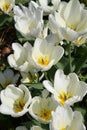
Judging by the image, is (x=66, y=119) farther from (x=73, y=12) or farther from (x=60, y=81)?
(x=73, y=12)

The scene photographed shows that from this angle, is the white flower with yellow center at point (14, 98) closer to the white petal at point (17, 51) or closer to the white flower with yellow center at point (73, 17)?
the white petal at point (17, 51)

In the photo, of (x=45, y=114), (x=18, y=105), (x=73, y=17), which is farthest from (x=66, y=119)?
(x=73, y=17)

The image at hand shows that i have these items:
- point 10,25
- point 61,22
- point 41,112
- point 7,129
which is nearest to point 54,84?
point 41,112

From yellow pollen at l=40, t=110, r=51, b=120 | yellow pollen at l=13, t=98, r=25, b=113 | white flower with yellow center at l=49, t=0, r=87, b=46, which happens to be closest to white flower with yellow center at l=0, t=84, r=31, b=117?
yellow pollen at l=13, t=98, r=25, b=113

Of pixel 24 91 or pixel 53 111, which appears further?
pixel 24 91

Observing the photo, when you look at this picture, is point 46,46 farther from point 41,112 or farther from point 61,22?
point 41,112

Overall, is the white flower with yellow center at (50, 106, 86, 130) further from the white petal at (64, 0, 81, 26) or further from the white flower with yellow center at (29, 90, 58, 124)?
the white petal at (64, 0, 81, 26)

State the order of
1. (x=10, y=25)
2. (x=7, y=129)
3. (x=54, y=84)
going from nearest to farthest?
1. (x=54, y=84)
2. (x=7, y=129)
3. (x=10, y=25)
